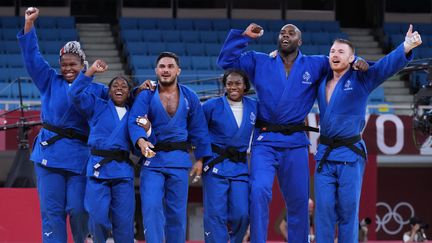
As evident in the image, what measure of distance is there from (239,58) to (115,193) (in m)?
1.43

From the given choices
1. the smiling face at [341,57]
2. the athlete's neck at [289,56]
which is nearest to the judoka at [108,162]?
the athlete's neck at [289,56]

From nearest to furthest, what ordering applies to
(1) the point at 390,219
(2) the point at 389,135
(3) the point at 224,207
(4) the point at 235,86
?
(3) the point at 224,207 → (4) the point at 235,86 → (2) the point at 389,135 → (1) the point at 390,219

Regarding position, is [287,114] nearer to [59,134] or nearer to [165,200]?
[165,200]

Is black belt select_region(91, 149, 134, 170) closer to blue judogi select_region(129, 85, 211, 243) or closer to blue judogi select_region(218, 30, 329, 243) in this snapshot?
blue judogi select_region(129, 85, 211, 243)

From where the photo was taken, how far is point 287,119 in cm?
761

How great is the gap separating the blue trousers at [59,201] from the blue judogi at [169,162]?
0.50m

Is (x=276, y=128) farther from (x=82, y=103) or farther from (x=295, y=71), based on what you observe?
(x=82, y=103)

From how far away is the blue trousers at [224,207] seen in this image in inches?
297

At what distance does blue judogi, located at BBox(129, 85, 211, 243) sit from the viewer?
7.41m

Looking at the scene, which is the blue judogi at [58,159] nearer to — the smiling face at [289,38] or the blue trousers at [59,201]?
the blue trousers at [59,201]

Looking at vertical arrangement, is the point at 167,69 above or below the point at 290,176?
above

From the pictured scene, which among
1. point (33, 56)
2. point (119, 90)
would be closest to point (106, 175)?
point (119, 90)

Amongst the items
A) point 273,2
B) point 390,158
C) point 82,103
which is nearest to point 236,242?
point 82,103

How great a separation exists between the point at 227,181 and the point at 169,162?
0.48m
